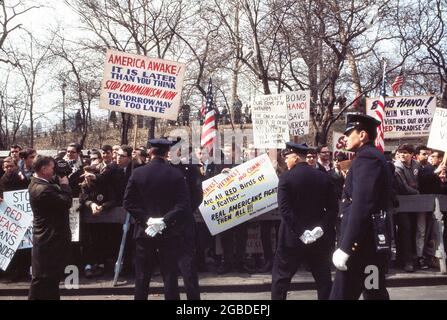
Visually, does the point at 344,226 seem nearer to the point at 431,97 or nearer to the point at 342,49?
the point at 431,97

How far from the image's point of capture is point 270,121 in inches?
485

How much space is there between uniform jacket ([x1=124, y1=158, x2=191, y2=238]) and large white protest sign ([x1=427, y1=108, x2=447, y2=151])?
21.8ft

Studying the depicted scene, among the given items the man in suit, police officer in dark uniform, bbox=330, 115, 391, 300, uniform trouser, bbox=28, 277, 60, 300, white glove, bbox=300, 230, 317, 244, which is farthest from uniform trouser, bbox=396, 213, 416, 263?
uniform trouser, bbox=28, 277, 60, 300

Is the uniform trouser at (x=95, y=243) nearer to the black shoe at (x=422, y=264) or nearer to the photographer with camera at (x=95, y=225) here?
the photographer with camera at (x=95, y=225)

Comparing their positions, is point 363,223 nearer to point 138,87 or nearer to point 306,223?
point 306,223

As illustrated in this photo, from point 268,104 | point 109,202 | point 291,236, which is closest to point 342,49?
point 268,104

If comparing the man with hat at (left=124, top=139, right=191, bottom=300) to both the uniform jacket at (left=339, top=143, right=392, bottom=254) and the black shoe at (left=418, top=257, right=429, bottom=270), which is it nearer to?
the uniform jacket at (left=339, top=143, right=392, bottom=254)

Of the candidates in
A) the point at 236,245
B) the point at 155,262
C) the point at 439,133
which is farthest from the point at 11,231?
the point at 439,133

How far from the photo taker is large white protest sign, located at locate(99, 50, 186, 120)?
32.6 feet

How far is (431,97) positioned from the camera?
46.3 feet

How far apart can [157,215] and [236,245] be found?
11.4 ft
